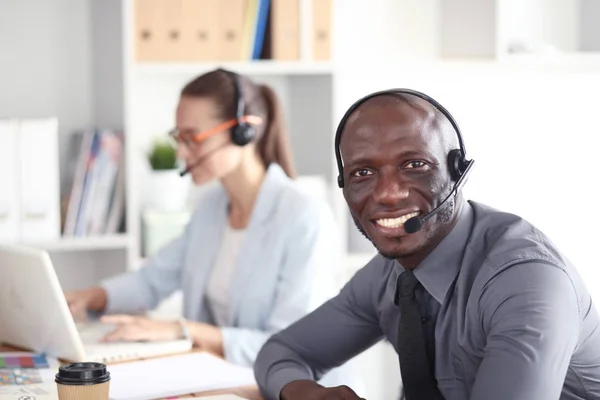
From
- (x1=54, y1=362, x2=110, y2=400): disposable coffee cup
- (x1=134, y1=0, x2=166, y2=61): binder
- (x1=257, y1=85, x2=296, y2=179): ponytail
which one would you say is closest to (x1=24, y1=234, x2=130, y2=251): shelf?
(x1=134, y1=0, x2=166, y2=61): binder

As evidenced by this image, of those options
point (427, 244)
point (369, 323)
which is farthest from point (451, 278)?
point (369, 323)

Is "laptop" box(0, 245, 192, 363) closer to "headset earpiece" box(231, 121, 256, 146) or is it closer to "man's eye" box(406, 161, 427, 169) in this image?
"headset earpiece" box(231, 121, 256, 146)

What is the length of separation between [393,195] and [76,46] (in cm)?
213

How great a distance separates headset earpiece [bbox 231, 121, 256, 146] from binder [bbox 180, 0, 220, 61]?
0.62 m

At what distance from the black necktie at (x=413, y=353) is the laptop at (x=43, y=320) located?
2.19ft

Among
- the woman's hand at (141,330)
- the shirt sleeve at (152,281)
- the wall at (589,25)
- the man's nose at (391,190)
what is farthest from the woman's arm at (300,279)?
the wall at (589,25)

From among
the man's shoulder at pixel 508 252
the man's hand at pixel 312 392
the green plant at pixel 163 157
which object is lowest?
the man's hand at pixel 312 392

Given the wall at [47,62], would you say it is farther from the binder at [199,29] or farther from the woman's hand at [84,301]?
the woman's hand at [84,301]

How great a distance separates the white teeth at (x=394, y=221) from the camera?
1507 millimetres

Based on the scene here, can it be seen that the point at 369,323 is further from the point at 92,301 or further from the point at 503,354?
the point at 92,301

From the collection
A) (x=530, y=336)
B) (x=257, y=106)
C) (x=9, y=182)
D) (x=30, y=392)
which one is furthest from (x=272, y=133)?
(x=530, y=336)

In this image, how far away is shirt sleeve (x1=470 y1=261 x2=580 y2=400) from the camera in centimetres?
135

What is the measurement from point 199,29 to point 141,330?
1.29 meters

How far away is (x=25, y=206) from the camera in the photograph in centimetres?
306
